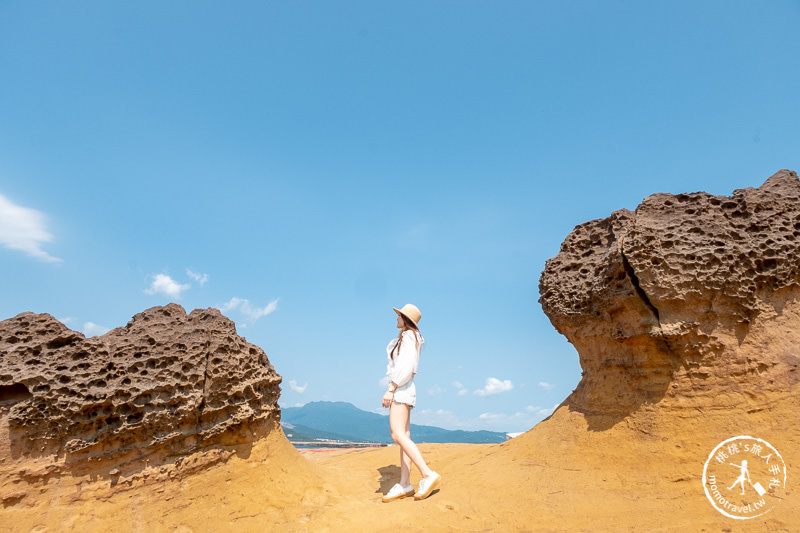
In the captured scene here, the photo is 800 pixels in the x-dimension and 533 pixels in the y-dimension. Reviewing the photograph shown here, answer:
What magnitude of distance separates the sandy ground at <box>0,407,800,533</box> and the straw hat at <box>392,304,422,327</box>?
1.74 m

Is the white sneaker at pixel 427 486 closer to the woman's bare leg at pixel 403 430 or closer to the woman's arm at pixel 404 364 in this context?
the woman's bare leg at pixel 403 430

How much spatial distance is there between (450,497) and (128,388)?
126 inches

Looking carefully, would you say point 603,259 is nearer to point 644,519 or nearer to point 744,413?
point 744,413

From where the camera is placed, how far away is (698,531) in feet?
12.7

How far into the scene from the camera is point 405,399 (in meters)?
4.76

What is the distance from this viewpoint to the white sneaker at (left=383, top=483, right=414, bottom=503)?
15.7ft

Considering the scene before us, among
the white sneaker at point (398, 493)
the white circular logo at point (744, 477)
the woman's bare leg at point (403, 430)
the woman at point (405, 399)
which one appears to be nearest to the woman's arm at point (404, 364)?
the woman at point (405, 399)

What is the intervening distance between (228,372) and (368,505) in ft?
6.28

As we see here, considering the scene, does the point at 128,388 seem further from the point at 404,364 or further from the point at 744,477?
the point at 744,477

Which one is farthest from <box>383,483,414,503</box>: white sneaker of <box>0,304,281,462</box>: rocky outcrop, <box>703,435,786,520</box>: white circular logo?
<box>703,435,786,520</box>: white circular logo

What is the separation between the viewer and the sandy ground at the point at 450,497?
13.3ft

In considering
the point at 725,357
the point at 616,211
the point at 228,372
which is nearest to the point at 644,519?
the point at 725,357

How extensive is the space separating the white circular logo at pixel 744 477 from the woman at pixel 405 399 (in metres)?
2.50

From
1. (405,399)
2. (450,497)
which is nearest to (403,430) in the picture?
(405,399)
